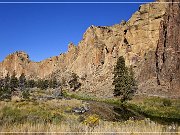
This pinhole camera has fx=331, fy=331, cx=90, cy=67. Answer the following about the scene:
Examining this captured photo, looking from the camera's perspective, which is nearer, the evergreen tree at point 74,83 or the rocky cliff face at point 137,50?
the rocky cliff face at point 137,50

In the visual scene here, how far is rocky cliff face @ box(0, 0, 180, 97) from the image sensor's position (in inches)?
4092

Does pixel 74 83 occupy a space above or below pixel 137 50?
below

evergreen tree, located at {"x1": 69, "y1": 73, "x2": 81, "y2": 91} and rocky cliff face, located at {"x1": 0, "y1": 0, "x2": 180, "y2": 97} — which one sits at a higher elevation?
rocky cliff face, located at {"x1": 0, "y1": 0, "x2": 180, "y2": 97}

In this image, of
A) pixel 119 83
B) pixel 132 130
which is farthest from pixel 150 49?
pixel 132 130

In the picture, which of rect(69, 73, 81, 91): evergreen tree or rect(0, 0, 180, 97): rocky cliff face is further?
rect(69, 73, 81, 91): evergreen tree

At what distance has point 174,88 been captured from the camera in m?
92.9

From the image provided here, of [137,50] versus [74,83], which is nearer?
[137,50]

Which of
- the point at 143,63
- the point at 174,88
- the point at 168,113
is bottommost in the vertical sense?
the point at 168,113

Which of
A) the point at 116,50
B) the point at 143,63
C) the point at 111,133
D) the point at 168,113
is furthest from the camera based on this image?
the point at 116,50

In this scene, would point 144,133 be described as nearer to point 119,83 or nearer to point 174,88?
point 119,83

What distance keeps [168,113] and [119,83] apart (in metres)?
24.8

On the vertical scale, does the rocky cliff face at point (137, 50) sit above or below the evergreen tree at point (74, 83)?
above

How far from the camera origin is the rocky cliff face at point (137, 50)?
10394 centimetres

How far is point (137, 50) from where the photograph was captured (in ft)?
438
